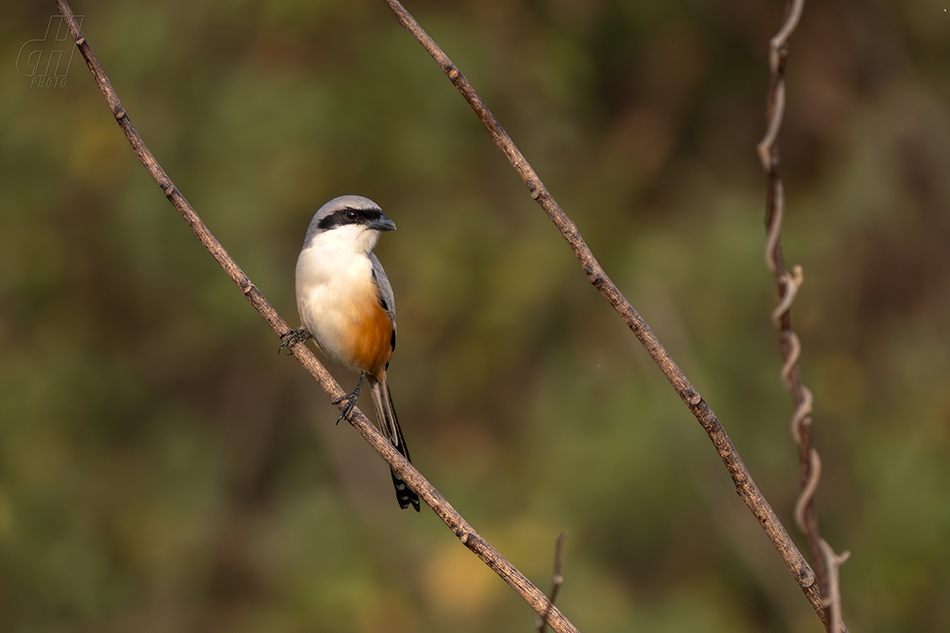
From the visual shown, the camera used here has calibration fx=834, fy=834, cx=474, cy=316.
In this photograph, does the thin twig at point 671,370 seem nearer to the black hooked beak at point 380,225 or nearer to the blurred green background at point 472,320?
the black hooked beak at point 380,225

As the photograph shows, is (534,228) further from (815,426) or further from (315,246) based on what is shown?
(315,246)

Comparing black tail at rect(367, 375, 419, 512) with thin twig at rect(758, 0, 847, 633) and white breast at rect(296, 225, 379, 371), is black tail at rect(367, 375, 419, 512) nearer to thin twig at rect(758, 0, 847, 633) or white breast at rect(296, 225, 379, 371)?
white breast at rect(296, 225, 379, 371)

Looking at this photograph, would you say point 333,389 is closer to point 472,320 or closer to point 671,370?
point 671,370

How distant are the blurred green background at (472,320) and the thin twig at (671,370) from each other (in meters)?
4.03

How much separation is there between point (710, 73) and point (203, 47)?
424 cm

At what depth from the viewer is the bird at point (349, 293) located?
11.4 feet

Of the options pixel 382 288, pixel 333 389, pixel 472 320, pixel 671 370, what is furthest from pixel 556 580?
pixel 472 320

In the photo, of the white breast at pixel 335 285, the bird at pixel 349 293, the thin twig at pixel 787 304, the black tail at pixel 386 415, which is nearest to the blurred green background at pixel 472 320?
the black tail at pixel 386 415

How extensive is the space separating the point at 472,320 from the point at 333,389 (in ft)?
14.1

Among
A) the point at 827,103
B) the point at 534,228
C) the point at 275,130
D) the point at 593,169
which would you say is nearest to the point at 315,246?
the point at 275,130

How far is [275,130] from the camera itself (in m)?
6.07

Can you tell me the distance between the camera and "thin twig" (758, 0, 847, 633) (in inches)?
39.9

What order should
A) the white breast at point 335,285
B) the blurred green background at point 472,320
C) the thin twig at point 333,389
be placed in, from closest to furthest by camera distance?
the thin twig at point 333,389 < the white breast at point 335,285 < the blurred green background at point 472,320

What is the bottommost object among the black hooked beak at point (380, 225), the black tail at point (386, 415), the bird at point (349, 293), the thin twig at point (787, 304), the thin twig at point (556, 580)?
the thin twig at point (556, 580)
